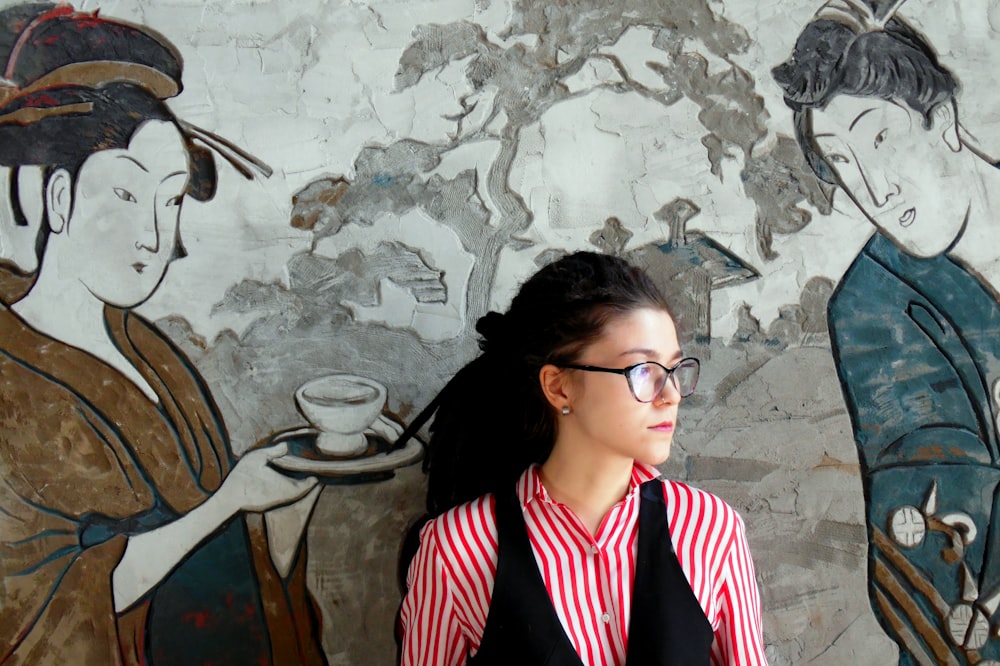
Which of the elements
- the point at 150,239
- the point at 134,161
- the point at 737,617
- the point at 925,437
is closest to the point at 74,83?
the point at 134,161

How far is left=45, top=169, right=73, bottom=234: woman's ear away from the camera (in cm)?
164

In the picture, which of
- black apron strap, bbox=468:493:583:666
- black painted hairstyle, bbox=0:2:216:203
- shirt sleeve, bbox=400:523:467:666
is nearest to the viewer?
black apron strap, bbox=468:493:583:666

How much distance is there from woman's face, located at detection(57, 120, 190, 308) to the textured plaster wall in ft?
0.17

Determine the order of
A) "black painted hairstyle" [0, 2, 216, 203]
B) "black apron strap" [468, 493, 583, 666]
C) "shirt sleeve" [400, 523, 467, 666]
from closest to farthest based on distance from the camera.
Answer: "black apron strap" [468, 493, 583, 666] → "shirt sleeve" [400, 523, 467, 666] → "black painted hairstyle" [0, 2, 216, 203]

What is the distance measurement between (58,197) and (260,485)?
2.42ft

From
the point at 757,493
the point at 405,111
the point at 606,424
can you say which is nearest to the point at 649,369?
the point at 606,424

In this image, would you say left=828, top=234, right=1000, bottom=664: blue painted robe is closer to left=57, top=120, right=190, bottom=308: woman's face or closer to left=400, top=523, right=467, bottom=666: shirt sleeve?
left=400, top=523, right=467, bottom=666: shirt sleeve

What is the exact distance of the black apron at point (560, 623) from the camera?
1.23 metres

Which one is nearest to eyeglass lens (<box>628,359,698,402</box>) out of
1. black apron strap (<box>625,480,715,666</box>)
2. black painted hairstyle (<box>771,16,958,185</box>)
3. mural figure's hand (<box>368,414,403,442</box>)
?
black apron strap (<box>625,480,715,666</box>)

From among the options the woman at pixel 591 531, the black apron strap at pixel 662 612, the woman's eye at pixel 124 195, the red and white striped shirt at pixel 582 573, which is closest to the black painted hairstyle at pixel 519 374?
the woman at pixel 591 531

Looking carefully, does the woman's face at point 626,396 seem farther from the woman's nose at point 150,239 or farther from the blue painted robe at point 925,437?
the woman's nose at point 150,239

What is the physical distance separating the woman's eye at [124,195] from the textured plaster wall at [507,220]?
0.39 feet

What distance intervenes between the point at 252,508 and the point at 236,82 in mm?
906

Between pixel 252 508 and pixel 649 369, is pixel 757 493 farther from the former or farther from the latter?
pixel 252 508
